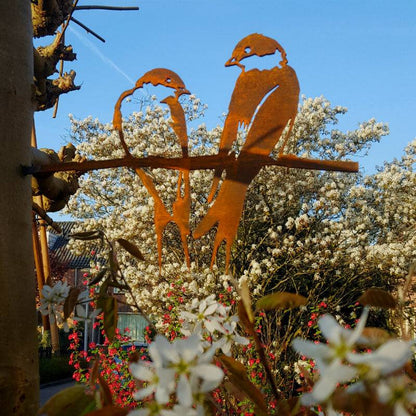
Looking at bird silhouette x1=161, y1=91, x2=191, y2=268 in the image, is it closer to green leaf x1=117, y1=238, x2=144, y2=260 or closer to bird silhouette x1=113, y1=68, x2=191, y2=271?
bird silhouette x1=113, y1=68, x2=191, y2=271

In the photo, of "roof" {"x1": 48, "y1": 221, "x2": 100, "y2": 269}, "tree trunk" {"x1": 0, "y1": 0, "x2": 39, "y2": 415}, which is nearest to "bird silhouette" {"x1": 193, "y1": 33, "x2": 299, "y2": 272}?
"tree trunk" {"x1": 0, "y1": 0, "x2": 39, "y2": 415}

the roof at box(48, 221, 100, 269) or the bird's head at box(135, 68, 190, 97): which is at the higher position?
the bird's head at box(135, 68, 190, 97)

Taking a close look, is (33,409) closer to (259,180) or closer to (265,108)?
(265,108)

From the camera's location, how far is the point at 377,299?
59 centimetres

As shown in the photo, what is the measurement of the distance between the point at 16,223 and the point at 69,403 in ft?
2.69

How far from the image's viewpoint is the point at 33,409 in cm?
120

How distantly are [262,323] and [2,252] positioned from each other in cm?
706

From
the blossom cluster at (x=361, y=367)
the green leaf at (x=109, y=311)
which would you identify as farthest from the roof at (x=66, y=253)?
the blossom cluster at (x=361, y=367)

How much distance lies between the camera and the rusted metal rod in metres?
1.54

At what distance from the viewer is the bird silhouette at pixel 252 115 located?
185cm

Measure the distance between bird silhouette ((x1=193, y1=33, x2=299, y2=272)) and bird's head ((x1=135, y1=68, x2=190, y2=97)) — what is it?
23 cm

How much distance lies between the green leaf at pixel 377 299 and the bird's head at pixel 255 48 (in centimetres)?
165

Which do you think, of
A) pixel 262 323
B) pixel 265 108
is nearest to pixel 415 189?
pixel 262 323

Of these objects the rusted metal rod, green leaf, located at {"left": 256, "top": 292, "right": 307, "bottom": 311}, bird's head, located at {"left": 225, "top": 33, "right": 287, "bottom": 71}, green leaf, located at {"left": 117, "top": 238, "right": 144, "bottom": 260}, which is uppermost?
bird's head, located at {"left": 225, "top": 33, "right": 287, "bottom": 71}
